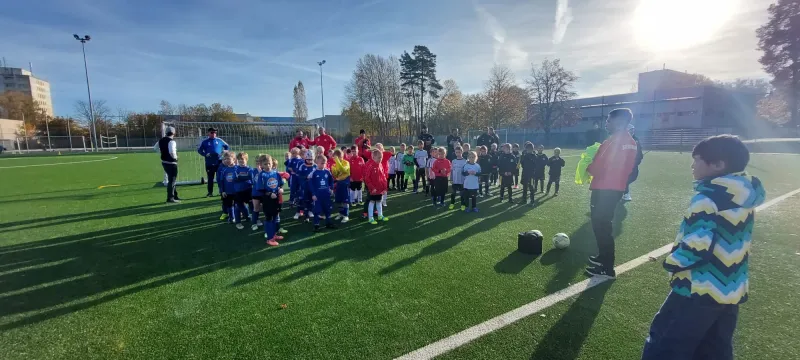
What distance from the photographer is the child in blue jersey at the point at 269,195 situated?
22.1ft

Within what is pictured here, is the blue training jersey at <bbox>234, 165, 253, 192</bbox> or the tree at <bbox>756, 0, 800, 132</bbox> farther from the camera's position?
the tree at <bbox>756, 0, 800, 132</bbox>

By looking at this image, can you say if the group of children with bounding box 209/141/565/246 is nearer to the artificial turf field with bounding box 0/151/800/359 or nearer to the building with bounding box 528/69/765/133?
the artificial turf field with bounding box 0/151/800/359

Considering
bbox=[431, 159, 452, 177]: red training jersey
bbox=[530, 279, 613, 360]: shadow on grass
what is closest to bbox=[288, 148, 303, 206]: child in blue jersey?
bbox=[431, 159, 452, 177]: red training jersey

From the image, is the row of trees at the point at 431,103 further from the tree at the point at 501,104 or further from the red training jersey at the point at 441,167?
the red training jersey at the point at 441,167

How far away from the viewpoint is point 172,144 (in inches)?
419

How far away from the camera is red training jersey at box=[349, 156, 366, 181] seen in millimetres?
9477

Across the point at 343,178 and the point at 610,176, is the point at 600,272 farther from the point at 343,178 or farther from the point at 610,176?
the point at 343,178

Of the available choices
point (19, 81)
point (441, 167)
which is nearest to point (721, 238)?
point (441, 167)

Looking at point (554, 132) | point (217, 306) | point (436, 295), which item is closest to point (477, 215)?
point (436, 295)

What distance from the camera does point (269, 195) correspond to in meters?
6.73

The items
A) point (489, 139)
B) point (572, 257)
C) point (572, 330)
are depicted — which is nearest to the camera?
point (572, 330)

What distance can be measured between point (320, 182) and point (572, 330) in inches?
216

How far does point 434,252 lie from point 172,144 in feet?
30.3

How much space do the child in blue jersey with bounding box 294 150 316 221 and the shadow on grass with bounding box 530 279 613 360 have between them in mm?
5605
